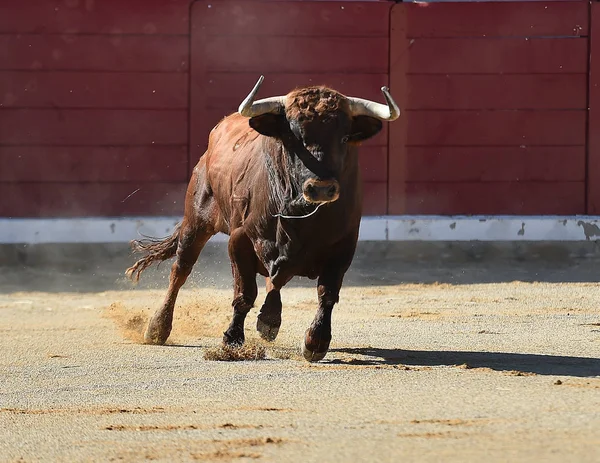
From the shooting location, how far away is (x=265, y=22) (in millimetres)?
10812

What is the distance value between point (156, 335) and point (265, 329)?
858mm

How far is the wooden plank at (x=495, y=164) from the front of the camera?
10.9 metres

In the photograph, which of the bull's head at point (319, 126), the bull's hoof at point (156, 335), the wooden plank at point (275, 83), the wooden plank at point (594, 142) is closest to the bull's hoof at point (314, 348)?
the bull's head at point (319, 126)

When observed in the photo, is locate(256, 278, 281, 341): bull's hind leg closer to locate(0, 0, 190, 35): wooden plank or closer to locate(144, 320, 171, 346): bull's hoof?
locate(144, 320, 171, 346): bull's hoof

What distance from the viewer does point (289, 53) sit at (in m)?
10.8

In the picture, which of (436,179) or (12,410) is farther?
(436,179)

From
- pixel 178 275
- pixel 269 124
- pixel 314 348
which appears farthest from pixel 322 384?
pixel 178 275

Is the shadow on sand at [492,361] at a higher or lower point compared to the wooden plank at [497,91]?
lower

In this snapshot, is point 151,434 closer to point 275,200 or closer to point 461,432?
point 461,432

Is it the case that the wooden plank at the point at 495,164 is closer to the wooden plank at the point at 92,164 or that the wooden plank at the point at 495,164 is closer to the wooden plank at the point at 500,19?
the wooden plank at the point at 500,19

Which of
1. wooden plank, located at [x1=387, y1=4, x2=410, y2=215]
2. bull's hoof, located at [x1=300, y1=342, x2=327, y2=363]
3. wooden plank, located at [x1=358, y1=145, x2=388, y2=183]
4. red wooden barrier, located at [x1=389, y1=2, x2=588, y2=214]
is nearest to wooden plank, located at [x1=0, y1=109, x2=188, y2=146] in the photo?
wooden plank, located at [x1=358, y1=145, x2=388, y2=183]

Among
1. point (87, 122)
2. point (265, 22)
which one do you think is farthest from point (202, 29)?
point (87, 122)

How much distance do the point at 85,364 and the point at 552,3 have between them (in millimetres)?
6114

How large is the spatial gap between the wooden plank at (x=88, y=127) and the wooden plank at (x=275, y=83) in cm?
35
